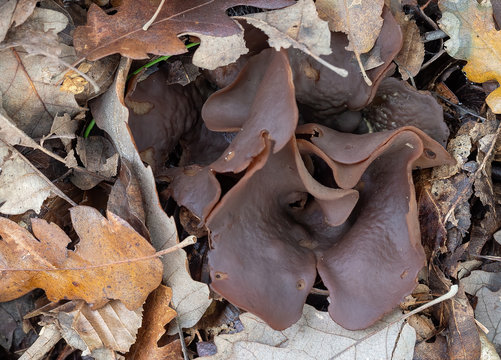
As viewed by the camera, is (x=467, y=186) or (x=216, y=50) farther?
(x=467, y=186)

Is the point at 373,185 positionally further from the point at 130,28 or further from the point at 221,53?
the point at 130,28

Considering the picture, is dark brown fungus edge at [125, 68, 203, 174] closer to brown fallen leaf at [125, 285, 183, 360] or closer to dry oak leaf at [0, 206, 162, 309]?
dry oak leaf at [0, 206, 162, 309]


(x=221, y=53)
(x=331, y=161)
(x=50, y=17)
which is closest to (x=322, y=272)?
(x=331, y=161)

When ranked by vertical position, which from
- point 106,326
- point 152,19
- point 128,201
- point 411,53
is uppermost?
point 152,19

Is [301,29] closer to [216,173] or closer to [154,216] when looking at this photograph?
[216,173]

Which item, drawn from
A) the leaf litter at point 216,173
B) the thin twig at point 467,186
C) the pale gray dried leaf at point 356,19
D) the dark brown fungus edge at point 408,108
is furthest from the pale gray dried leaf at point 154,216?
the thin twig at point 467,186

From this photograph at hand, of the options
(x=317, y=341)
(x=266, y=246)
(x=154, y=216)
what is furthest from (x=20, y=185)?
(x=317, y=341)
